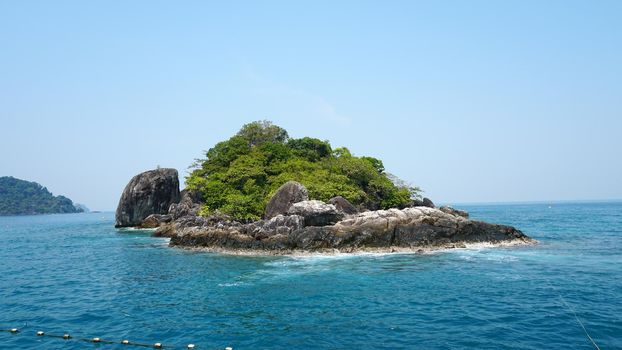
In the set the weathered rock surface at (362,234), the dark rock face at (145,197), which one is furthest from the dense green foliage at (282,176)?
the weathered rock surface at (362,234)

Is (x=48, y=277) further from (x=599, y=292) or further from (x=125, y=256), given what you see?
(x=599, y=292)

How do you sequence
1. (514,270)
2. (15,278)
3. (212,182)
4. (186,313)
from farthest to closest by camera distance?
1. (212,182)
2. (15,278)
3. (514,270)
4. (186,313)

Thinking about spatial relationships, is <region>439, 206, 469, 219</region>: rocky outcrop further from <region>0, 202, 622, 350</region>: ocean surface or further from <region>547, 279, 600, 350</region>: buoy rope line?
<region>547, 279, 600, 350</region>: buoy rope line

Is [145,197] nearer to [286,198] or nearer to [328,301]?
[286,198]

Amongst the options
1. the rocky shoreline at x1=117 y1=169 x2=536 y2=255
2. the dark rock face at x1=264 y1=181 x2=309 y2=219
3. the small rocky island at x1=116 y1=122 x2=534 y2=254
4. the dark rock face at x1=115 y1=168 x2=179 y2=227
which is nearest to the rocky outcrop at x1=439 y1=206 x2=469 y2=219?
the small rocky island at x1=116 y1=122 x2=534 y2=254

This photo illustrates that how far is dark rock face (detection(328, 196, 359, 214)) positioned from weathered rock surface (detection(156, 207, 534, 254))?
643 centimetres

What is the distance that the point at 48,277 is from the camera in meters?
30.0

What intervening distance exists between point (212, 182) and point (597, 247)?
4883 cm

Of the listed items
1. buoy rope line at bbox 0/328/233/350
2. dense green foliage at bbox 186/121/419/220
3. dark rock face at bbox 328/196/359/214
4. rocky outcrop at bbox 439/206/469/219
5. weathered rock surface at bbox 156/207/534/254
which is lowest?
buoy rope line at bbox 0/328/233/350

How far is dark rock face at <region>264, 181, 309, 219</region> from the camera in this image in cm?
4603

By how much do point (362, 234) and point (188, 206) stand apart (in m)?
37.5

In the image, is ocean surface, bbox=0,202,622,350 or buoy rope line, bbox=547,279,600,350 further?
ocean surface, bbox=0,202,622,350

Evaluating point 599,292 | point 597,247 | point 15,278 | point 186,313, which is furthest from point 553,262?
point 15,278

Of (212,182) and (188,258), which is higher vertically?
(212,182)
